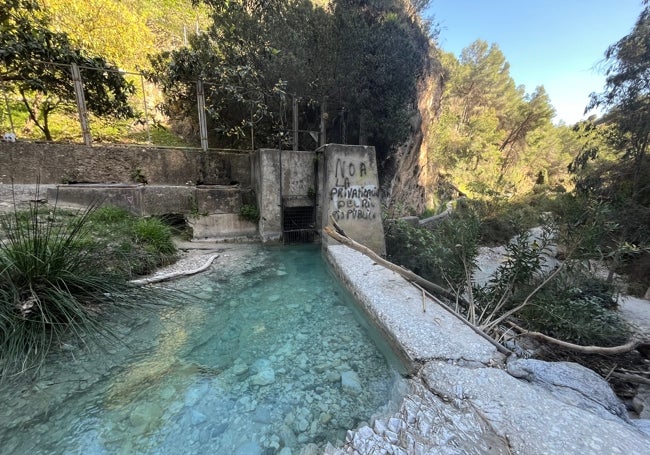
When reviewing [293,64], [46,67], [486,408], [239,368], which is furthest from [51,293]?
[293,64]

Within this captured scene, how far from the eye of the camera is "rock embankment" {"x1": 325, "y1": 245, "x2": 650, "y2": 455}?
1480 mm

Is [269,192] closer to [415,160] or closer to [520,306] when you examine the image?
[520,306]

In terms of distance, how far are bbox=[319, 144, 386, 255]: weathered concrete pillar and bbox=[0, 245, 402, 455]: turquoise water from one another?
2.67 metres

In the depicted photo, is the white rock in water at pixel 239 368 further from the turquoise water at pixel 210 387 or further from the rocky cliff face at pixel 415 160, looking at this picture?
the rocky cliff face at pixel 415 160

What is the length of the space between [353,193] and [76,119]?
797cm

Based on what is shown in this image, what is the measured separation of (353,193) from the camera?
5.83 metres

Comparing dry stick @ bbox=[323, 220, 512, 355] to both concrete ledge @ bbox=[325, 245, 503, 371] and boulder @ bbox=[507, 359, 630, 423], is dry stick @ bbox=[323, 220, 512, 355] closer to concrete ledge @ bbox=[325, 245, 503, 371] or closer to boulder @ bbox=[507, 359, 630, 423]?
concrete ledge @ bbox=[325, 245, 503, 371]

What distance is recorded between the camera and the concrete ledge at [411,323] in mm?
2252

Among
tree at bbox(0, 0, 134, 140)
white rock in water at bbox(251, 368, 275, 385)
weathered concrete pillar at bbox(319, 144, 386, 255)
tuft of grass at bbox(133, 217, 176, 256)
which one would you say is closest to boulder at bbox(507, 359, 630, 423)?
white rock in water at bbox(251, 368, 275, 385)

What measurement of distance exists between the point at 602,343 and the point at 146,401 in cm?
465

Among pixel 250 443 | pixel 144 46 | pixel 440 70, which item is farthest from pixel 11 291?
pixel 440 70

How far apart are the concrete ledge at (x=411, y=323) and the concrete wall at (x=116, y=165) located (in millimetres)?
4691

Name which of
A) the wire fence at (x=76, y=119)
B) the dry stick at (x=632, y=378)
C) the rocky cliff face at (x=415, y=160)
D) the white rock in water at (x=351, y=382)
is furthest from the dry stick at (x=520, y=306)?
the wire fence at (x=76, y=119)

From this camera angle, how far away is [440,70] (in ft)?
41.3
